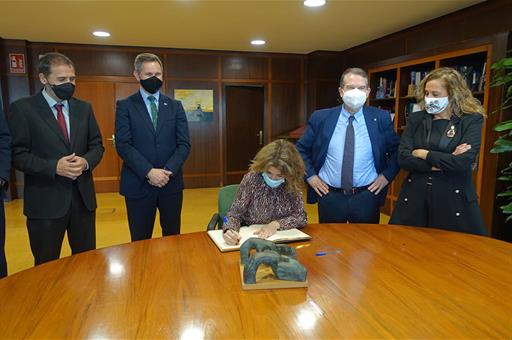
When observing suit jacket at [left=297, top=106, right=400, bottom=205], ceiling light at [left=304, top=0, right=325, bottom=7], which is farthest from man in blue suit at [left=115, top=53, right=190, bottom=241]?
ceiling light at [left=304, top=0, right=325, bottom=7]

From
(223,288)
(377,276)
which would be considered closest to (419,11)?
(377,276)

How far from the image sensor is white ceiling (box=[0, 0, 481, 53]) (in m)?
3.74

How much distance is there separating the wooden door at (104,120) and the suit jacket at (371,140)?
Result: 447cm

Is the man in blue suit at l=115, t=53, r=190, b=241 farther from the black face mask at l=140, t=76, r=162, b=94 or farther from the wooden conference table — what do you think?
the wooden conference table

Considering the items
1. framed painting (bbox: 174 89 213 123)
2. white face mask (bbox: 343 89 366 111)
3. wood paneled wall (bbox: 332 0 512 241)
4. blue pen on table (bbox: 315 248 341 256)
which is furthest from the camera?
framed painting (bbox: 174 89 213 123)

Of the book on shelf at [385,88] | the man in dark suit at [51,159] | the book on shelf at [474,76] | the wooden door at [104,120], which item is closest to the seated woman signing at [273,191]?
the man in dark suit at [51,159]

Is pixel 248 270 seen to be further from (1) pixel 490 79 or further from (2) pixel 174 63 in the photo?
(2) pixel 174 63

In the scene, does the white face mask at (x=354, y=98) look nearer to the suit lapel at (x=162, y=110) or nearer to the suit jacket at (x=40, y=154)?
the suit lapel at (x=162, y=110)

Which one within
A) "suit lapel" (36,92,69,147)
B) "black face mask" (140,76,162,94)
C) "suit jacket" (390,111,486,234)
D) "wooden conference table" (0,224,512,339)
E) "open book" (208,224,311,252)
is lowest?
"wooden conference table" (0,224,512,339)

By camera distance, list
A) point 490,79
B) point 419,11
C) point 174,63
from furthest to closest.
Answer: point 174,63, point 419,11, point 490,79

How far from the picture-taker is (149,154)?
2.38m

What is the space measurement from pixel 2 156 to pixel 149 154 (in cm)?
78

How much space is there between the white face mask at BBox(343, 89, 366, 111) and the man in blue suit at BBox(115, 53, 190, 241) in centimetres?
110

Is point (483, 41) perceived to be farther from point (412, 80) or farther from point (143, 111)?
point (143, 111)
